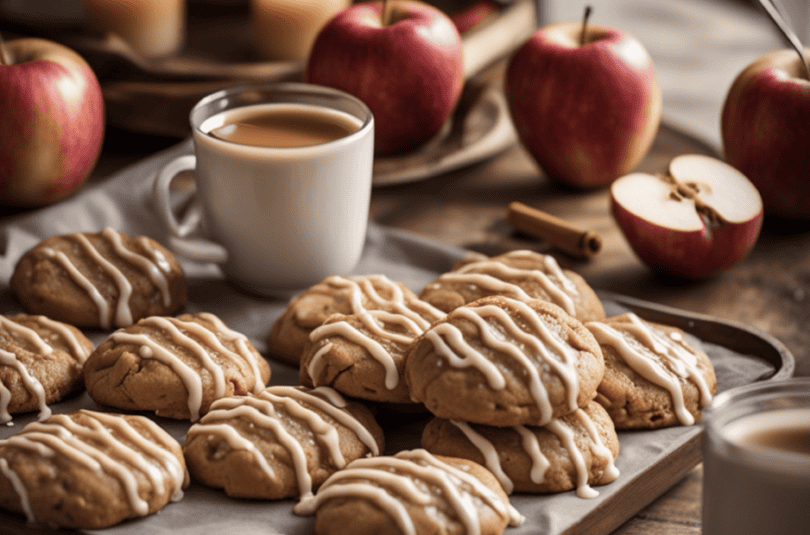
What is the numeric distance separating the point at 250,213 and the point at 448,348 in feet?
1.99

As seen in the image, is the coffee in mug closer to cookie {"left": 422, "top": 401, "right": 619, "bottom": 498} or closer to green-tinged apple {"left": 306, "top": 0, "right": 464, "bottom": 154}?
green-tinged apple {"left": 306, "top": 0, "right": 464, "bottom": 154}

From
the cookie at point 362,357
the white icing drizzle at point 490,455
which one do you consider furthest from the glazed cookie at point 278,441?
the white icing drizzle at point 490,455

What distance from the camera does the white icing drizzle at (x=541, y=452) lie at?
1.17m

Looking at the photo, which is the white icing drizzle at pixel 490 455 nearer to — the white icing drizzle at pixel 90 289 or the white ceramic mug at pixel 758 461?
the white ceramic mug at pixel 758 461

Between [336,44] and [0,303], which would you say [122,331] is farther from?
[336,44]

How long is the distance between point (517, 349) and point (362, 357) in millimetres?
232

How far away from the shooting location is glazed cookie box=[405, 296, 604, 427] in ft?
3.75

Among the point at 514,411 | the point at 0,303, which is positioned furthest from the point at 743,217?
the point at 0,303

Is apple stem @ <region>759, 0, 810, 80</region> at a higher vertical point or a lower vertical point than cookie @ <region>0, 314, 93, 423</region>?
higher

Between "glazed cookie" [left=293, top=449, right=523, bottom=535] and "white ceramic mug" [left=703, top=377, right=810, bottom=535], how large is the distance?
0.25 meters

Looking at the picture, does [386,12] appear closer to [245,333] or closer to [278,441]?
[245,333]

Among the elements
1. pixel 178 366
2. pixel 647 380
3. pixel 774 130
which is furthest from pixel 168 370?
pixel 774 130

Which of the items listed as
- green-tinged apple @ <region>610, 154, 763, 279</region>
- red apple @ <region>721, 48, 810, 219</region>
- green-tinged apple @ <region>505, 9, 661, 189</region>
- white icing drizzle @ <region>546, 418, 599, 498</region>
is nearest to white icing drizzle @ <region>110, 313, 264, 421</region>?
white icing drizzle @ <region>546, 418, 599, 498</region>

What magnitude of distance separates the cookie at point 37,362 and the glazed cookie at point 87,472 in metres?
0.15
